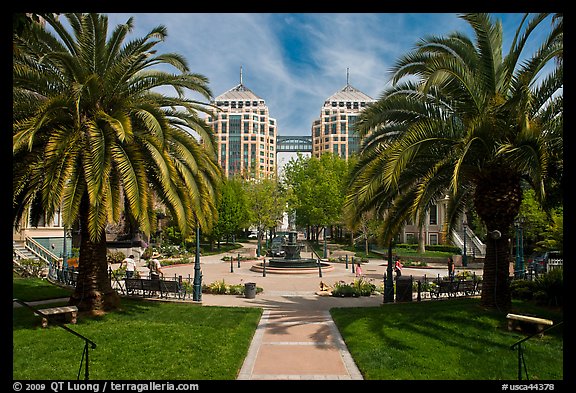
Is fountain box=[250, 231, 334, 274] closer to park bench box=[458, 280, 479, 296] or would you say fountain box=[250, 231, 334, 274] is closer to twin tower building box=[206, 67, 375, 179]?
park bench box=[458, 280, 479, 296]

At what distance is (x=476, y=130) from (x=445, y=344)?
217 inches

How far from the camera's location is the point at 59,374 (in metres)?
7.09

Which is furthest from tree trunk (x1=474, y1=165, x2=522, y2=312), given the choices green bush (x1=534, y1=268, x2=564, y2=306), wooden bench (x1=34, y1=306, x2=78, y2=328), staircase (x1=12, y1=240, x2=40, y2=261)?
staircase (x1=12, y1=240, x2=40, y2=261)

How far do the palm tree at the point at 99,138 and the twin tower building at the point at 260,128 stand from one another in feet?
379

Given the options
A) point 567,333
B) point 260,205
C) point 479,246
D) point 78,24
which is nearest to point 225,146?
point 260,205

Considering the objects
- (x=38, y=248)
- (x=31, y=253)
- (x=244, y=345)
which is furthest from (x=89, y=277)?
(x=38, y=248)

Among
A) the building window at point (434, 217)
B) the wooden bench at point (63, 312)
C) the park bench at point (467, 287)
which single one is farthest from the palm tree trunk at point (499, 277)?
the building window at point (434, 217)

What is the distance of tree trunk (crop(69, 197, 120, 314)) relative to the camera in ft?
38.6

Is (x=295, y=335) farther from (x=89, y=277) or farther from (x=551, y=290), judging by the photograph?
(x=551, y=290)

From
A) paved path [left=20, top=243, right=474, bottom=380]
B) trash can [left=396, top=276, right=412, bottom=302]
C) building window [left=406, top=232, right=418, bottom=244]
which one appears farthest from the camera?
building window [left=406, top=232, right=418, bottom=244]

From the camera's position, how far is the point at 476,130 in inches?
395

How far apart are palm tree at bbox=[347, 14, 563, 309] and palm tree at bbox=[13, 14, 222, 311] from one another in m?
5.12

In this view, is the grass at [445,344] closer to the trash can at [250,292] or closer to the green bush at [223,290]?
the trash can at [250,292]

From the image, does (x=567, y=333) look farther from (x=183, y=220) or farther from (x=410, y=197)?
(x=183, y=220)
